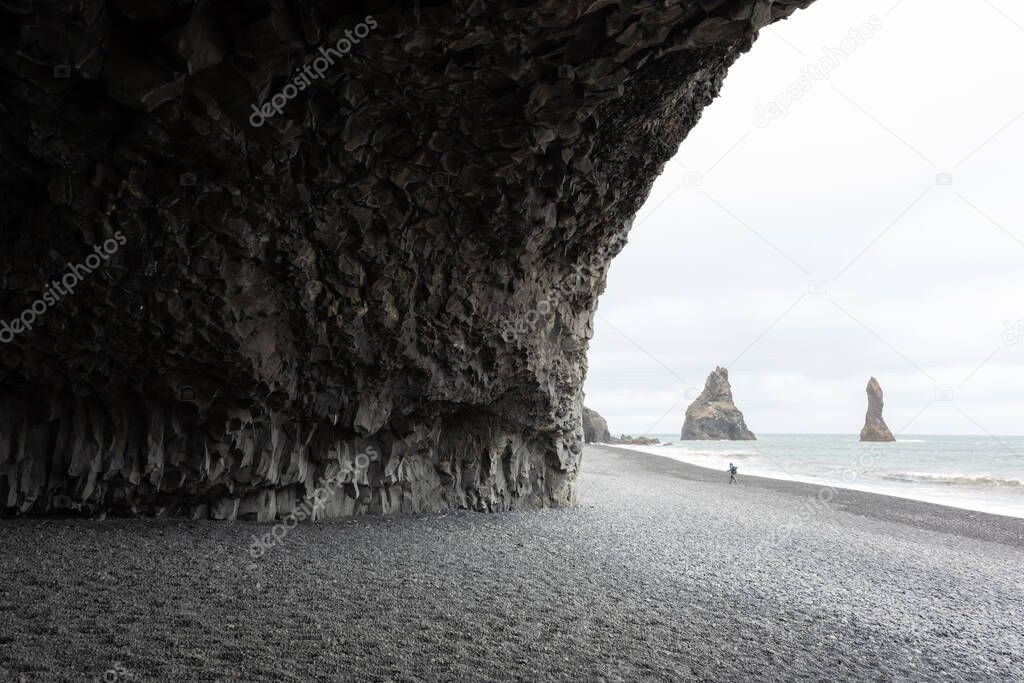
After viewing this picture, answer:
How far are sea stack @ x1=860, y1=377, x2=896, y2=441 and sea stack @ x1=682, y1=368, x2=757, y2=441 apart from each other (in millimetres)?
16710

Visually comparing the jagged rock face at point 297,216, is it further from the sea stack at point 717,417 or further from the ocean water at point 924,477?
the sea stack at point 717,417

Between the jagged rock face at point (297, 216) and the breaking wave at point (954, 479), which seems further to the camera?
the breaking wave at point (954, 479)

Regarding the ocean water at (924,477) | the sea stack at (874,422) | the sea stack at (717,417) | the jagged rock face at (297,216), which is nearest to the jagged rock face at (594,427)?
the ocean water at (924,477)

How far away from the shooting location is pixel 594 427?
6462 centimetres

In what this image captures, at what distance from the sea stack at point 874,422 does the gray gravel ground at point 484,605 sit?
67.2 meters

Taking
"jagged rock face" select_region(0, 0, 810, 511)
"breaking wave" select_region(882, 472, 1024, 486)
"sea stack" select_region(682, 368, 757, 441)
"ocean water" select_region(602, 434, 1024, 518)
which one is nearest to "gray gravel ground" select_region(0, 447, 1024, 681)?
"jagged rock face" select_region(0, 0, 810, 511)

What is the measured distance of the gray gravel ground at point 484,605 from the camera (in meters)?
5.11

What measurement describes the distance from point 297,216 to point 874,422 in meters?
82.3

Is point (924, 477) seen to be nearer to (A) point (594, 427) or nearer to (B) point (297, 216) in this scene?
(A) point (594, 427)

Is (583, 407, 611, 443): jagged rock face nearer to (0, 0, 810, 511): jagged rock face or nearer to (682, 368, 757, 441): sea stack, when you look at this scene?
(682, 368, 757, 441): sea stack

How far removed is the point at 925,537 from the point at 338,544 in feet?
48.6

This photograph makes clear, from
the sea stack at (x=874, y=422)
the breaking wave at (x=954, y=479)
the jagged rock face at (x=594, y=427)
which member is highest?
the sea stack at (x=874, y=422)

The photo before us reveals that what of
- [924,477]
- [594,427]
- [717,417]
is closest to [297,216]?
[924,477]

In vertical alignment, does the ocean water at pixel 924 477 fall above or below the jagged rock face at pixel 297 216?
below
